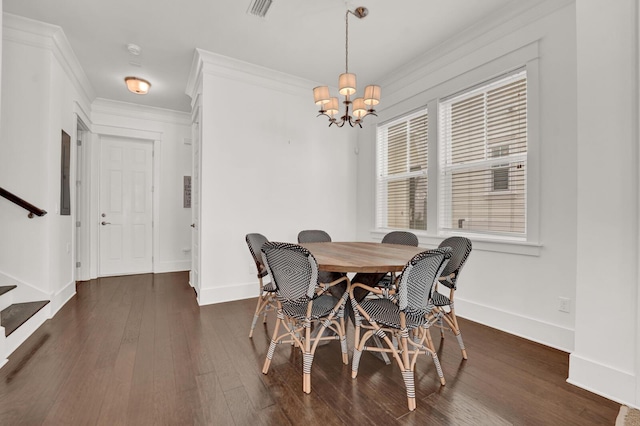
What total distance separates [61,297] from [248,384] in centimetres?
307

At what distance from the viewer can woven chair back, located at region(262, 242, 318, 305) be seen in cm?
182

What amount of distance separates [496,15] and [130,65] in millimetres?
4392

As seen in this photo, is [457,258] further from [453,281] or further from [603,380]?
[603,380]

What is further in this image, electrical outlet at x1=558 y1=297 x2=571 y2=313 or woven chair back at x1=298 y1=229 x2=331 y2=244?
woven chair back at x1=298 y1=229 x2=331 y2=244

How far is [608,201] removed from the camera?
186 centimetres

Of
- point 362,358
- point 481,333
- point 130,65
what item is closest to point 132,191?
point 130,65

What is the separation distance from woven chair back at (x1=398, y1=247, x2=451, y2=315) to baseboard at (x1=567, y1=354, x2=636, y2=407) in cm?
115

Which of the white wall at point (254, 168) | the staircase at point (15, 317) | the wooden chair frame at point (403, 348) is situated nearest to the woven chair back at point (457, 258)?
the wooden chair frame at point (403, 348)

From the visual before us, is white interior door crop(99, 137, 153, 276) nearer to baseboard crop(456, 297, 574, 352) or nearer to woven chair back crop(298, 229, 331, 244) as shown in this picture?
woven chair back crop(298, 229, 331, 244)

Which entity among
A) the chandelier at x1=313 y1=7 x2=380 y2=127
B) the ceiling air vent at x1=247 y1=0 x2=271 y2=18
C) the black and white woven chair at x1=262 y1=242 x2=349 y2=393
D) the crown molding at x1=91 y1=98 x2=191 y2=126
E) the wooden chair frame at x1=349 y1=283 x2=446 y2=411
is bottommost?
the wooden chair frame at x1=349 y1=283 x2=446 y2=411

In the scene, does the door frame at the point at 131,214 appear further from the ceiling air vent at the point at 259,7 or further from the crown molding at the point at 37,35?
the ceiling air vent at the point at 259,7

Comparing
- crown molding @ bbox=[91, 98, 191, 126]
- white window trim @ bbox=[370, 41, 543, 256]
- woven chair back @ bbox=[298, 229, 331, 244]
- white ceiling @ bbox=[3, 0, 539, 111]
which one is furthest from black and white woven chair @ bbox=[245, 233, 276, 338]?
crown molding @ bbox=[91, 98, 191, 126]

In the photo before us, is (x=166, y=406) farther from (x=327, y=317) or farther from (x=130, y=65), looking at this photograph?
(x=130, y=65)

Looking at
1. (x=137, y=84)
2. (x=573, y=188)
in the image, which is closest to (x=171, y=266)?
(x=137, y=84)
